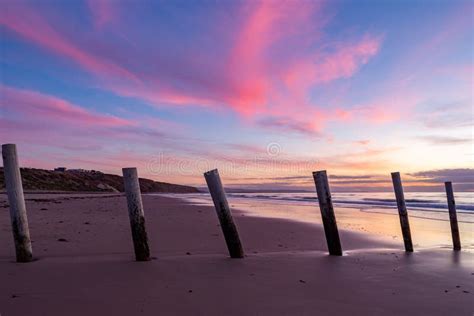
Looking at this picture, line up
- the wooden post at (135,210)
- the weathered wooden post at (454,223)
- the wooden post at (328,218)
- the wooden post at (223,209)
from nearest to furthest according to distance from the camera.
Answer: the wooden post at (135,210) → the wooden post at (223,209) → the wooden post at (328,218) → the weathered wooden post at (454,223)

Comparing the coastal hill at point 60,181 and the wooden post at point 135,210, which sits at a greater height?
the coastal hill at point 60,181

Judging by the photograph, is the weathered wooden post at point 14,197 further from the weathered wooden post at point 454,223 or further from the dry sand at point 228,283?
the weathered wooden post at point 454,223

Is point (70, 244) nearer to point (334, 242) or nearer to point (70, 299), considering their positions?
point (70, 299)

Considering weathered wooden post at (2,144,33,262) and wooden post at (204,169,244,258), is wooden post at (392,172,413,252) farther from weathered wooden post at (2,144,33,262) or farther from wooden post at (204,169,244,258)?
weathered wooden post at (2,144,33,262)

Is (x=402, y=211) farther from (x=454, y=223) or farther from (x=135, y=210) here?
(x=135, y=210)

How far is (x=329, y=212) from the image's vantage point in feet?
25.7

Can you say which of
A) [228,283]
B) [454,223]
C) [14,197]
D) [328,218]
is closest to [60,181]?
[14,197]

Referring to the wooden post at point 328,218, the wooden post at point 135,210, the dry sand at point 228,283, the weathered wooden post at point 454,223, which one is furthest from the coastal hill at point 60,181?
the weathered wooden post at point 454,223

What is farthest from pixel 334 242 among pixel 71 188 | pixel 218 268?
pixel 71 188

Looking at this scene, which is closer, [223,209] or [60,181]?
[223,209]

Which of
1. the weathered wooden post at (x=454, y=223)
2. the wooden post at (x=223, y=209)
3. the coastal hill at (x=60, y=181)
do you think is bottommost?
the weathered wooden post at (x=454, y=223)

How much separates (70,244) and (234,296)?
201 inches

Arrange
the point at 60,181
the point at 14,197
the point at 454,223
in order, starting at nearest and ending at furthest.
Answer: the point at 14,197
the point at 454,223
the point at 60,181

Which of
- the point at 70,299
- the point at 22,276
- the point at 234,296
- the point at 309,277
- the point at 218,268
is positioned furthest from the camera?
the point at 218,268
